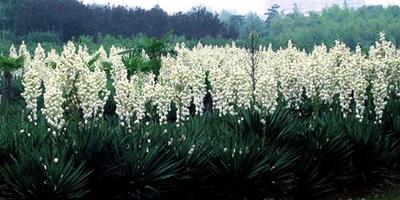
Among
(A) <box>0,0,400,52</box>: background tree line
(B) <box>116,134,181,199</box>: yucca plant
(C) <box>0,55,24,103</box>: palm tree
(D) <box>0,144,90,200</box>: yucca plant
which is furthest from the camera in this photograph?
(A) <box>0,0,400,52</box>: background tree line

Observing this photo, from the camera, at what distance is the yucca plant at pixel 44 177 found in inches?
296

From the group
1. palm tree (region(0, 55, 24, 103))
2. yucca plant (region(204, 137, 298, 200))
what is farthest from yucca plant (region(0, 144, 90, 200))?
palm tree (region(0, 55, 24, 103))

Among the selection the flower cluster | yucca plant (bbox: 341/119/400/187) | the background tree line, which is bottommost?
the background tree line

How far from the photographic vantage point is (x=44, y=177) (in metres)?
7.55

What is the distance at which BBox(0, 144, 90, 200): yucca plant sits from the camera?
7512mm

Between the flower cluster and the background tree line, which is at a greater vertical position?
the flower cluster

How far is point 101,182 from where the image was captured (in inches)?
320

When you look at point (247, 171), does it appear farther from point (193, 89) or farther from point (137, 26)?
point (137, 26)

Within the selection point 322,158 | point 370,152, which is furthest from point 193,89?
point 370,152

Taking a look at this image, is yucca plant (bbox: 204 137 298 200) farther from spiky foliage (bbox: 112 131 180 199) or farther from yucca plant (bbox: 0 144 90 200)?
yucca plant (bbox: 0 144 90 200)

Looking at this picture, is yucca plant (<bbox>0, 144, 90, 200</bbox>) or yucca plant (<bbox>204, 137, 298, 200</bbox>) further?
yucca plant (<bbox>204, 137, 298, 200</bbox>)

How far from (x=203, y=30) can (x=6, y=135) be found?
5370 cm

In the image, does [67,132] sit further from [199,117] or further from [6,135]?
[199,117]

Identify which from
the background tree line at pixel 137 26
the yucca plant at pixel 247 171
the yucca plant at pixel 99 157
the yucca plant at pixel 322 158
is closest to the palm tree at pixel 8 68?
the yucca plant at pixel 99 157
